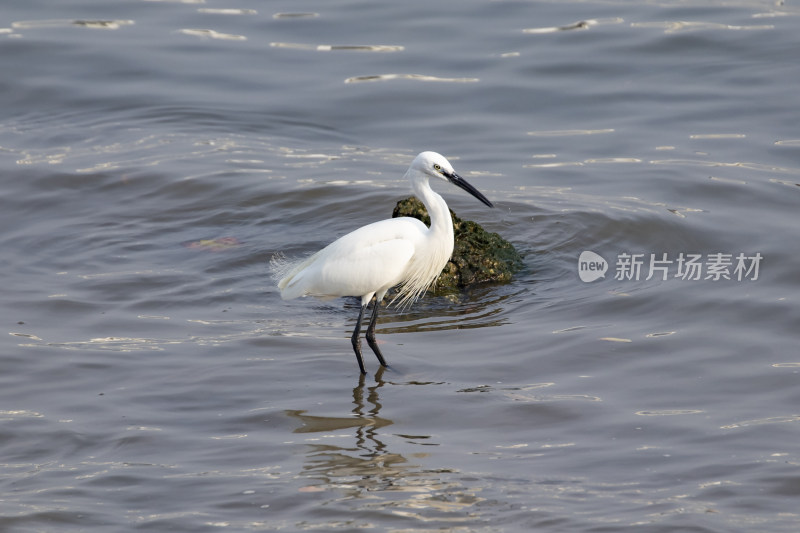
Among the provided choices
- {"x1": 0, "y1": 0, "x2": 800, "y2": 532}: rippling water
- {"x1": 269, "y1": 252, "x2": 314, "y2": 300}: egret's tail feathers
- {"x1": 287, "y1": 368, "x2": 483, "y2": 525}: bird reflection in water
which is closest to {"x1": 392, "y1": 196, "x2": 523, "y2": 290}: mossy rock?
{"x1": 0, "y1": 0, "x2": 800, "y2": 532}: rippling water

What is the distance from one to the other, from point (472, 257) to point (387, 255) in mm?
1425

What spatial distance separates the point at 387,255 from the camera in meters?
6.85

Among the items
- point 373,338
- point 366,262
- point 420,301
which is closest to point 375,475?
point 373,338

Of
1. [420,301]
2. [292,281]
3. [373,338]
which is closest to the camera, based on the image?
[373,338]

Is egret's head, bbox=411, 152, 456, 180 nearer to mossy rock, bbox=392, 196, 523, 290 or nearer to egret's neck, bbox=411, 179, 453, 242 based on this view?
egret's neck, bbox=411, 179, 453, 242

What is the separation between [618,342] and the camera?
6848mm

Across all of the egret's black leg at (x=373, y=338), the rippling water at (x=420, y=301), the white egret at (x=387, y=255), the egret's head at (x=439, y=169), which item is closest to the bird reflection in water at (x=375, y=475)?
the rippling water at (x=420, y=301)

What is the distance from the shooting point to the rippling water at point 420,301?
510 centimetres

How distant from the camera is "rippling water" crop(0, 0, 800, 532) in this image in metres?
5.10

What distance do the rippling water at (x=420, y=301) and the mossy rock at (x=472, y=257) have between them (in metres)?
0.20

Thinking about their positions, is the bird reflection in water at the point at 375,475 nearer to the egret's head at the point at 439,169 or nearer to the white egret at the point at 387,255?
the white egret at the point at 387,255

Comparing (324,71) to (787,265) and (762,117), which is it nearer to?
(762,117)

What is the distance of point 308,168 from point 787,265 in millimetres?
5342

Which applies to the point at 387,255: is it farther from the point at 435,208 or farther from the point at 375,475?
the point at 375,475
